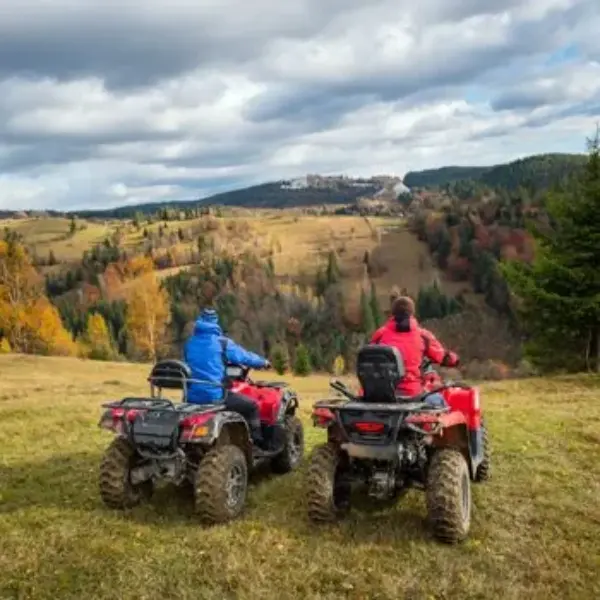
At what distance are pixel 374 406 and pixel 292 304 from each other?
131 m

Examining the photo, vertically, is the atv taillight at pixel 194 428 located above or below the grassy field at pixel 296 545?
above

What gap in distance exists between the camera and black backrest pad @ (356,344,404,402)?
883 cm

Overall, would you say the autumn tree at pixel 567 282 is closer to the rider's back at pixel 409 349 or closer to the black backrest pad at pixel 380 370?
the rider's back at pixel 409 349

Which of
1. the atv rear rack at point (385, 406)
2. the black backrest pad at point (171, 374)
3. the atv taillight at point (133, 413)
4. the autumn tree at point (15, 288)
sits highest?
the black backrest pad at point (171, 374)

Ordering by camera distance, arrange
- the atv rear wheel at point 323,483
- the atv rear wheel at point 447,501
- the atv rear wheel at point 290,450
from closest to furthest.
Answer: the atv rear wheel at point 447,501 → the atv rear wheel at point 323,483 → the atv rear wheel at point 290,450

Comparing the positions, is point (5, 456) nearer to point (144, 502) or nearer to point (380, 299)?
point (144, 502)

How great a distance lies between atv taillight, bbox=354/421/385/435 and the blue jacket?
1.76 metres

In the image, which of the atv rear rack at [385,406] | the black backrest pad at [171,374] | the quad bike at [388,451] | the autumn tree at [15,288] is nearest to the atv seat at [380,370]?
the quad bike at [388,451]

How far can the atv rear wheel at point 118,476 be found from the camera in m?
9.28

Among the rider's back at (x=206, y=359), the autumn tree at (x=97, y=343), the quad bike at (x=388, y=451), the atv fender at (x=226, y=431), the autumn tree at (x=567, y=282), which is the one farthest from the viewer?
the autumn tree at (x=97, y=343)

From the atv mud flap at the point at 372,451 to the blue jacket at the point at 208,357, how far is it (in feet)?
6.17

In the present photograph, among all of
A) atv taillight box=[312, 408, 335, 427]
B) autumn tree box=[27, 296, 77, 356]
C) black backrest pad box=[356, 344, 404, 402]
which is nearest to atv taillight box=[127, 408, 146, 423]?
atv taillight box=[312, 408, 335, 427]

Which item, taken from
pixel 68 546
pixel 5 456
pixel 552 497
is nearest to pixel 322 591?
pixel 68 546

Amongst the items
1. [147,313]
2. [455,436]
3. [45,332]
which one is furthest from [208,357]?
[147,313]
